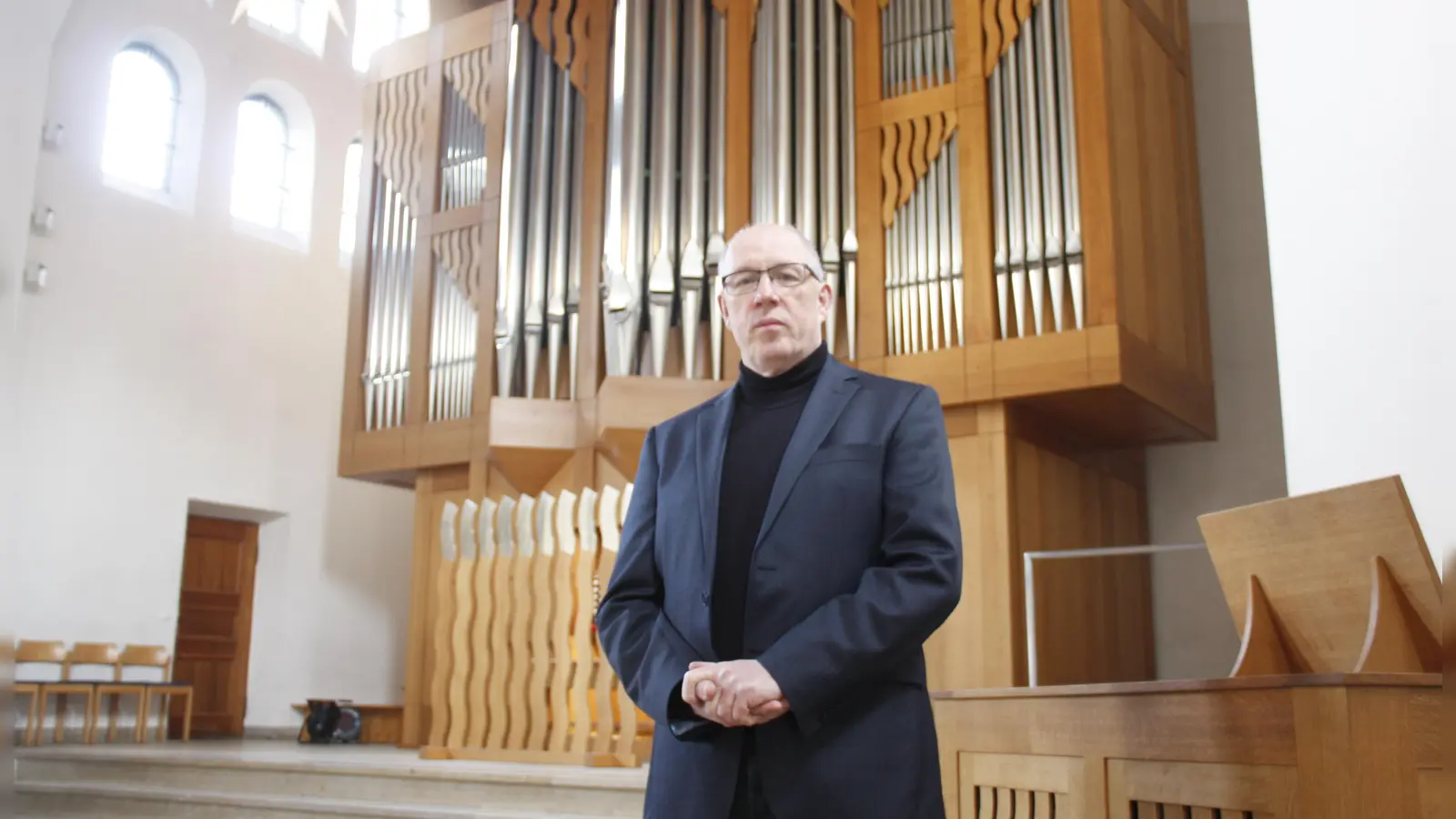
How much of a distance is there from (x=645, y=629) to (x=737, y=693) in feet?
0.87

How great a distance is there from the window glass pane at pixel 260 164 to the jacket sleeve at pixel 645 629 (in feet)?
28.3

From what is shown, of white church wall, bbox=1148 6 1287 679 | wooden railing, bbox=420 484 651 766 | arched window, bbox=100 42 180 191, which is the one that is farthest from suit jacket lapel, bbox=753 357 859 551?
arched window, bbox=100 42 180 191

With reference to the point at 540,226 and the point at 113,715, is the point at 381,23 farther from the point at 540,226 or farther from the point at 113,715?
the point at 113,715

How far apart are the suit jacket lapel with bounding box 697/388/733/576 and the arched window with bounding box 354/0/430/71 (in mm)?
9487

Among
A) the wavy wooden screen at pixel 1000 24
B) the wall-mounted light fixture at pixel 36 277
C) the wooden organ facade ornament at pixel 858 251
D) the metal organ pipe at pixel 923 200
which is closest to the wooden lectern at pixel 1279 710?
the wooden organ facade ornament at pixel 858 251

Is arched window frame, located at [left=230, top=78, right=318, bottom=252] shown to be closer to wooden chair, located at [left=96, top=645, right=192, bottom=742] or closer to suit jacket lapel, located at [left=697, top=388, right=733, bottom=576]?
wooden chair, located at [left=96, top=645, right=192, bottom=742]

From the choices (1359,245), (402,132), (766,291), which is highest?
(402,132)

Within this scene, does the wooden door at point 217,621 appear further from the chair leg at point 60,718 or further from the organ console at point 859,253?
the organ console at point 859,253

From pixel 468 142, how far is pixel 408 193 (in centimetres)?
57

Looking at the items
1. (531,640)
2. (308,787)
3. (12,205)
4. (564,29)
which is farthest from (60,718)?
(12,205)

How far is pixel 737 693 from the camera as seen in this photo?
1482 mm

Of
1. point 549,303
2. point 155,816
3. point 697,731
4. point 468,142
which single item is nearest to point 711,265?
point 549,303

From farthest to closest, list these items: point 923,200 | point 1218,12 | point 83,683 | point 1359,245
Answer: point 83,683, point 1218,12, point 923,200, point 1359,245

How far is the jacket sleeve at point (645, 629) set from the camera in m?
1.57
